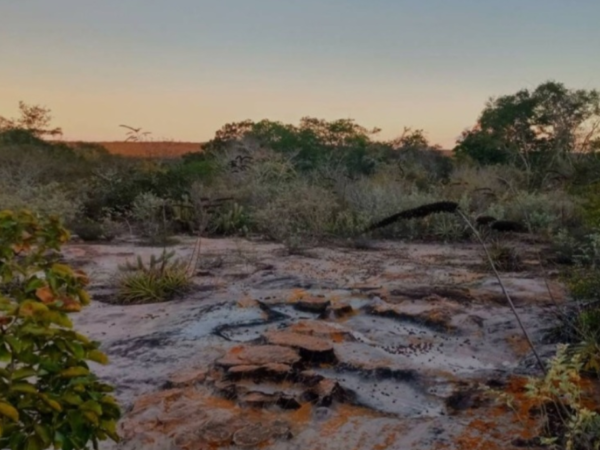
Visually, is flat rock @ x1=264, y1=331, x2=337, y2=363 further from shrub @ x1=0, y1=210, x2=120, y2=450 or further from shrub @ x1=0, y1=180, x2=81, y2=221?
shrub @ x1=0, y1=180, x2=81, y2=221

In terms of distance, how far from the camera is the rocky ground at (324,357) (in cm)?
403

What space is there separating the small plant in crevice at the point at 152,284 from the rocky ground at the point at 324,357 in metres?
0.24

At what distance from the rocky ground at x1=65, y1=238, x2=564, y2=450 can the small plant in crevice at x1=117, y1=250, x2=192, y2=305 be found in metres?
0.24

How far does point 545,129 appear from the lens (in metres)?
26.7

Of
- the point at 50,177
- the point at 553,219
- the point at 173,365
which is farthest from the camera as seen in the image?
the point at 50,177

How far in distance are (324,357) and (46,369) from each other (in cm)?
337

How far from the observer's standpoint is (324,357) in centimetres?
522

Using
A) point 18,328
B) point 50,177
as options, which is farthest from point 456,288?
point 50,177

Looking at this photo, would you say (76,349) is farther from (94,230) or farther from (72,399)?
(94,230)

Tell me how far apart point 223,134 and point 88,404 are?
2541cm

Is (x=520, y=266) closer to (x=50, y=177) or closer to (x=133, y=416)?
(x=133, y=416)

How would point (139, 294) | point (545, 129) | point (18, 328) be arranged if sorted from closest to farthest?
point (18, 328) → point (139, 294) → point (545, 129)

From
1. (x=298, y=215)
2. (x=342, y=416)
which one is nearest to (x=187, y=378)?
(x=342, y=416)

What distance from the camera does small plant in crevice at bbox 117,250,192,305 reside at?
7.41 metres
